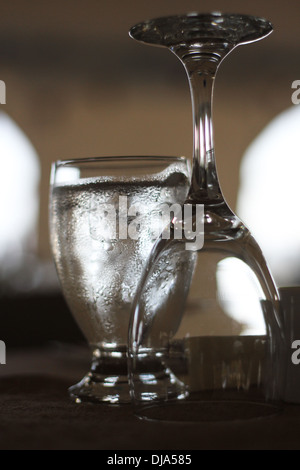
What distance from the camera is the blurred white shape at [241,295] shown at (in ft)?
1.79

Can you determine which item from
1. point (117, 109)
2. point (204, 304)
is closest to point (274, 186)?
point (117, 109)

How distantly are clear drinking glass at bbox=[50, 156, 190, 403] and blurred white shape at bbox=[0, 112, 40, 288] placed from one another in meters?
2.95

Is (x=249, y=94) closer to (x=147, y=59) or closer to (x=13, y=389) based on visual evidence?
(x=147, y=59)

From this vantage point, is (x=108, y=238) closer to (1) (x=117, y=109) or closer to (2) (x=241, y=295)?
(2) (x=241, y=295)

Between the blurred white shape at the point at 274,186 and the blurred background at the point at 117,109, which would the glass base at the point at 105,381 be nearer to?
the blurred background at the point at 117,109

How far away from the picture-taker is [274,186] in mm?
4156

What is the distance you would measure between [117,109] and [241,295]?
10.9 ft

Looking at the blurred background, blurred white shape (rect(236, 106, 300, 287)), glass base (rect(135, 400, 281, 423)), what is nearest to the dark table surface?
glass base (rect(135, 400, 281, 423))

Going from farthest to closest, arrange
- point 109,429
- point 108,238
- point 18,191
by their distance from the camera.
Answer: point 18,191 < point 108,238 < point 109,429

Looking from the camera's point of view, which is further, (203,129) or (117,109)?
(117,109)

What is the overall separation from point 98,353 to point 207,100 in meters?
0.24

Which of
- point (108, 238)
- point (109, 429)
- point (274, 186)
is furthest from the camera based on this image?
point (274, 186)

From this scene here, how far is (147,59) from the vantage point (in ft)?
12.7
